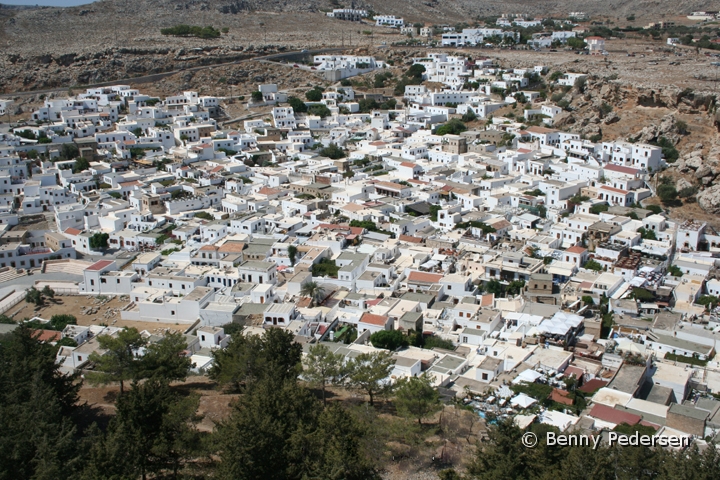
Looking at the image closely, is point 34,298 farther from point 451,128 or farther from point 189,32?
point 189,32

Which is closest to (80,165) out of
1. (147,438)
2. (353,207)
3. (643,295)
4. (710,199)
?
(353,207)

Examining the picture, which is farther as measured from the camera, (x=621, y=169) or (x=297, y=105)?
(x=297, y=105)

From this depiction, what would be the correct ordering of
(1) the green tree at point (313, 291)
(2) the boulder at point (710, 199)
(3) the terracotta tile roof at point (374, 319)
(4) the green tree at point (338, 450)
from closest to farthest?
(4) the green tree at point (338, 450) < (3) the terracotta tile roof at point (374, 319) < (1) the green tree at point (313, 291) < (2) the boulder at point (710, 199)

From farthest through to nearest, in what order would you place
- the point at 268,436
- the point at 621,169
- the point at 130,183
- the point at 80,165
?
the point at 80,165 → the point at 130,183 → the point at 621,169 → the point at 268,436

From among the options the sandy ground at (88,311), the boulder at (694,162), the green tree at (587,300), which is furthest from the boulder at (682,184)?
the sandy ground at (88,311)

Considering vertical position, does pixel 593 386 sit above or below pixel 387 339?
below

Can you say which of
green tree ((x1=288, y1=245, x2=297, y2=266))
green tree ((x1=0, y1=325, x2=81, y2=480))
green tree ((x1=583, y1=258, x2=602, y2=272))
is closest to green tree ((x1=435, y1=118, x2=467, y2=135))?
green tree ((x1=583, y1=258, x2=602, y2=272))

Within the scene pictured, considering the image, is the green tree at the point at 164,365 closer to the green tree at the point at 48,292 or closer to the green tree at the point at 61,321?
the green tree at the point at 61,321
